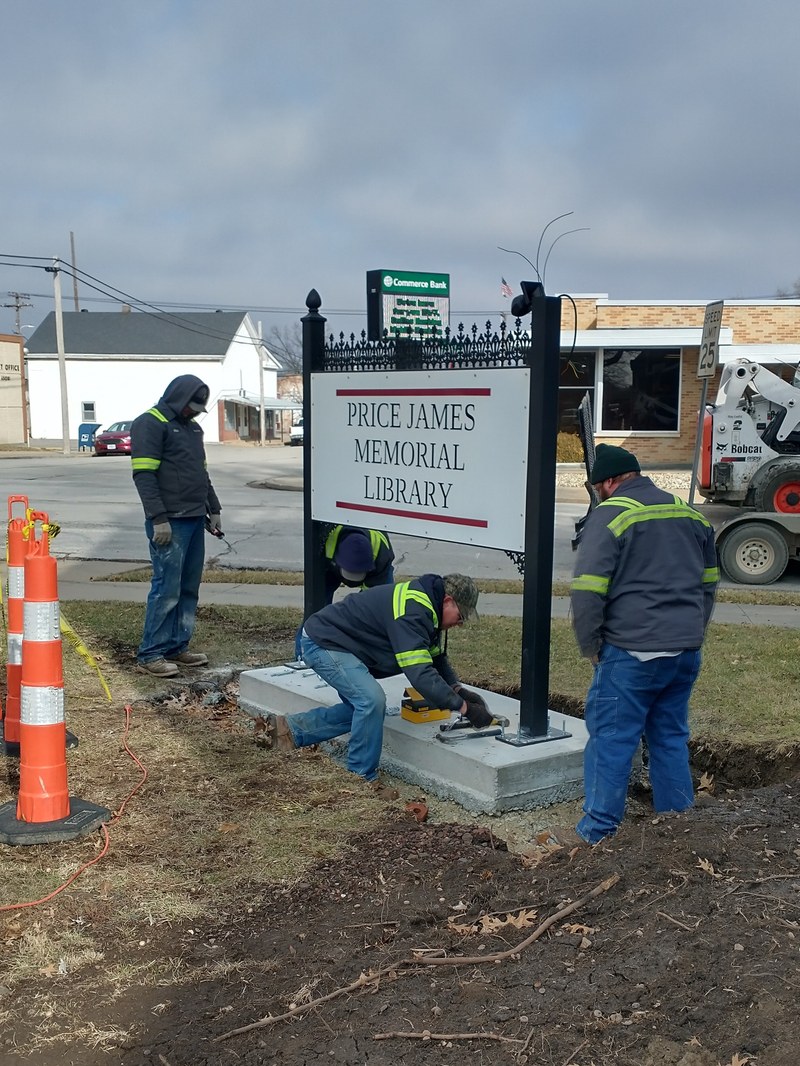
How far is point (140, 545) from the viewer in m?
14.1

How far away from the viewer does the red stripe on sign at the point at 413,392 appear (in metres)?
5.24

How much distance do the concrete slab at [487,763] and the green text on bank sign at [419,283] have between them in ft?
18.6

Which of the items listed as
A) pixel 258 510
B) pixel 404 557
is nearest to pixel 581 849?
pixel 404 557

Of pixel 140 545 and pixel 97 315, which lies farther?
pixel 97 315

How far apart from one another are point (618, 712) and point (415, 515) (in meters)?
1.80

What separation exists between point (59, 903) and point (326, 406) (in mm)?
3524

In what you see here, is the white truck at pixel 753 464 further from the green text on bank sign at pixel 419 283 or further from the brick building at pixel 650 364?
the brick building at pixel 650 364

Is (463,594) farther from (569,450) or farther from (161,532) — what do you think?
(569,450)

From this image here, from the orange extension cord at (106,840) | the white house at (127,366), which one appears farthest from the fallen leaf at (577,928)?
the white house at (127,366)

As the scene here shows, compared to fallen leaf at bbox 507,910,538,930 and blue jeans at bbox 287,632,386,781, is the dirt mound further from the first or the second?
blue jeans at bbox 287,632,386,781

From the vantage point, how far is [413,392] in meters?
5.69

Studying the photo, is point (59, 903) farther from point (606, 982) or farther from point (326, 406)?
point (326, 406)

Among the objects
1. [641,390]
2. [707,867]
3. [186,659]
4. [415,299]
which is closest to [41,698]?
[707,867]

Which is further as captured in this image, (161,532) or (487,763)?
(161,532)
